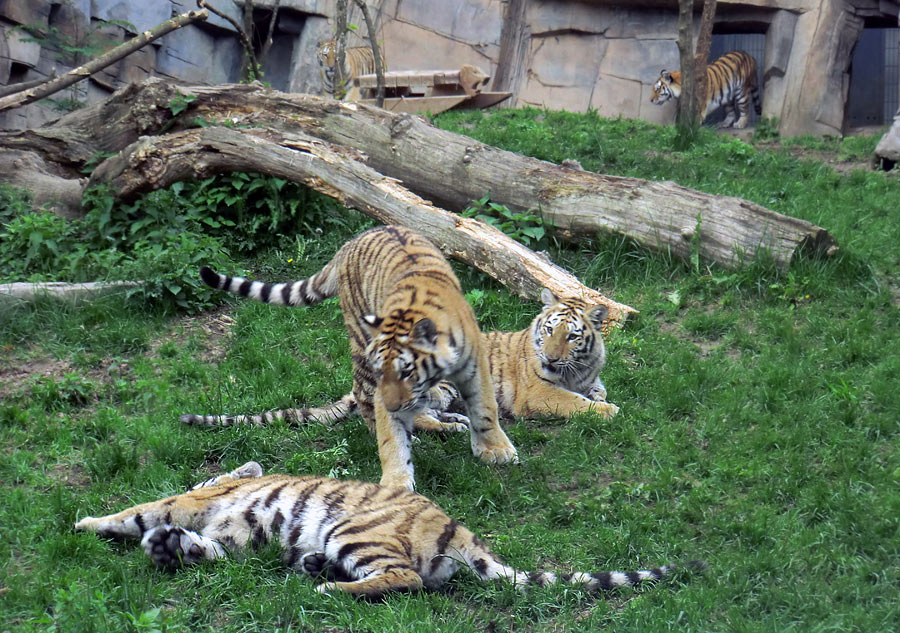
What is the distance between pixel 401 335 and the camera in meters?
5.01

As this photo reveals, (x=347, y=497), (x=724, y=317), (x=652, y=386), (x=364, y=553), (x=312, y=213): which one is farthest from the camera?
(x=312, y=213)

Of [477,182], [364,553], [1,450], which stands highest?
[477,182]

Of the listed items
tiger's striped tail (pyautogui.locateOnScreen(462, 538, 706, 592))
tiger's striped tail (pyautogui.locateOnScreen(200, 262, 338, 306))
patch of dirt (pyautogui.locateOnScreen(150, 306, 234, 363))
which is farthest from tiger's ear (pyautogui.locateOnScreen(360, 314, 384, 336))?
patch of dirt (pyautogui.locateOnScreen(150, 306, 234, 363))

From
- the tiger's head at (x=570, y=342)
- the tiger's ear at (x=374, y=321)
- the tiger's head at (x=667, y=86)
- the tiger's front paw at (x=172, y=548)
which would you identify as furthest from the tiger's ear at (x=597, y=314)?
the tiger's head at (x=667, y=86)

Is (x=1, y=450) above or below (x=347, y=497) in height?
below

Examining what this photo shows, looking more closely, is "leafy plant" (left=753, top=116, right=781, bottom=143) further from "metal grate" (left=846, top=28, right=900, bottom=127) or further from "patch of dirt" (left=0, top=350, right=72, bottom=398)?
"patch of dirt" (left=0, top=350, right=72, bottom=398)

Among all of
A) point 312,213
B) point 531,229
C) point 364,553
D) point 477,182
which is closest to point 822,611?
point 364,553

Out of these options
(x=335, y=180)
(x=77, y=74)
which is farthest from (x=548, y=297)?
(x=77, y=74)

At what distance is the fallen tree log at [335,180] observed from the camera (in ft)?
24.5

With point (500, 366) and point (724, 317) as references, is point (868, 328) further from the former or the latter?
point (500, 366)

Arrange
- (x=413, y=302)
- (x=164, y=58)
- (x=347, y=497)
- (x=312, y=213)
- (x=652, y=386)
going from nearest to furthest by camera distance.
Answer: (x=347, y=497), (x=413, y=302), (x=652, y=386), (x=312, y=213), (x=164, y=58)

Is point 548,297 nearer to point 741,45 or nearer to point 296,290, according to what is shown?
point 296,290

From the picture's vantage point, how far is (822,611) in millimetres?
3771

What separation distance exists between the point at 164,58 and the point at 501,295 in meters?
12.2
